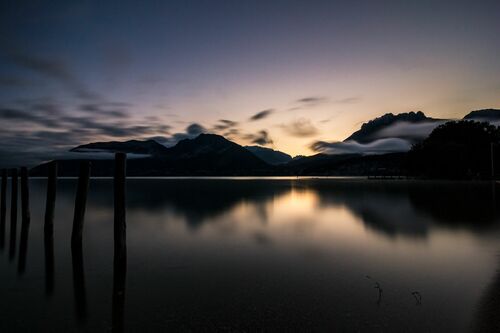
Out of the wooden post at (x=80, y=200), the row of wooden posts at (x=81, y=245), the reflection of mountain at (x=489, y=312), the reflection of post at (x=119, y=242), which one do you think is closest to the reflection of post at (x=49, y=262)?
the row of wooden posts at (x=81, y=245)

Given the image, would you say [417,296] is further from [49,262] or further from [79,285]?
[49,262]

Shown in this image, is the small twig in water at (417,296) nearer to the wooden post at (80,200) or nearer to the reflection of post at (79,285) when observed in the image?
the reflection of post at (79,285)

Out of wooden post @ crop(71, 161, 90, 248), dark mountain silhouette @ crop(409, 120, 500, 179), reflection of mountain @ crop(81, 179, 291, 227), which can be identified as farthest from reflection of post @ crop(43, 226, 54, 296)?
dark mountain silhouette @ crop(409, 120, 500, 179)

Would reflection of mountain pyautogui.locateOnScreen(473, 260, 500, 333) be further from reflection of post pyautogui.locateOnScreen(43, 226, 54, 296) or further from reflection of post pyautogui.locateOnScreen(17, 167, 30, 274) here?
reflection of post pyautogui.locateOnScreen(17, 167, 30, 274)

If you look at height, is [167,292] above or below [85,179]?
below

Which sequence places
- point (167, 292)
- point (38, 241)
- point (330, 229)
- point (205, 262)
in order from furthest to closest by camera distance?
point (330, 229)
point (38, 241)
point (205, 262)
point (167, 292)

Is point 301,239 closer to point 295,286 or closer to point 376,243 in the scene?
point 376,243

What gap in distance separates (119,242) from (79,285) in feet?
5.84

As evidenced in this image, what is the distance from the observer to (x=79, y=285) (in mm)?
9859

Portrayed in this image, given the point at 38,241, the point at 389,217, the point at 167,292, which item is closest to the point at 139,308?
the point at 167,292

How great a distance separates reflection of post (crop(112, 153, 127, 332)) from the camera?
28.3ft

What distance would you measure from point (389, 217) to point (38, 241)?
2384 centimetres

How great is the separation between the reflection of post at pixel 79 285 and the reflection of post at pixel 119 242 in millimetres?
721

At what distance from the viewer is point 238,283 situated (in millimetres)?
9773
